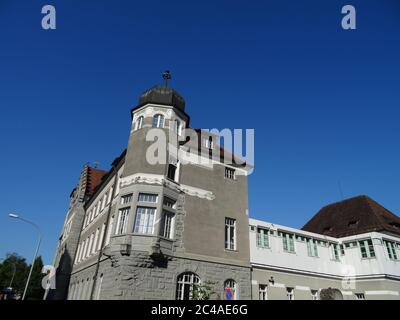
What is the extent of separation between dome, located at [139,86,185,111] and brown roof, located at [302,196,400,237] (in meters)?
21.0

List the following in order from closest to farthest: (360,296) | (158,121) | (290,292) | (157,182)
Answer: (157,182), (158,121), (290,292), (360,296)

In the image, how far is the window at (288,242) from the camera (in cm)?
2452

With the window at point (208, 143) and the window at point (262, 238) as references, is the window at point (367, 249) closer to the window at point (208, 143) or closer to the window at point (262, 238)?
the window at point (262, 238)

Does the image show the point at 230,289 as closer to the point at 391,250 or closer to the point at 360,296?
the point at 360,296

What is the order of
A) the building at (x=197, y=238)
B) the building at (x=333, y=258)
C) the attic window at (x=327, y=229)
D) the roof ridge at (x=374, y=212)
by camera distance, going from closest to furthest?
the building at (x=197, y=238) → the building at (x=333, y=258) → the roof ridge at (x=374, y=212) → the attic window at (x=327, y=229)

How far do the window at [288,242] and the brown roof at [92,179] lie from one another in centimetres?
2484

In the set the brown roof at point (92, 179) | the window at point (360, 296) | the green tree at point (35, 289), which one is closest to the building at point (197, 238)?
the window at point (360, 296)

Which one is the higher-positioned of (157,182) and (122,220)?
(157,182)

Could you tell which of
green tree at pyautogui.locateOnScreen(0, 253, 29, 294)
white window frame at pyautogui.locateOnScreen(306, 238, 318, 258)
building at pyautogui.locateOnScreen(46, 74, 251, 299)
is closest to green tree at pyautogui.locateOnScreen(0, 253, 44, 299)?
green tree at pyautogui.locateOnScreen(0, 253, 29, 294)

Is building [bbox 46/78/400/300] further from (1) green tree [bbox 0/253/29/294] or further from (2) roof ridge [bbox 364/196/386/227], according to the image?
(1) green tree [bbox 0/253/29/294]

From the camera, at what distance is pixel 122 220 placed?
1830cm

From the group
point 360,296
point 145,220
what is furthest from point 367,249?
point 145,220

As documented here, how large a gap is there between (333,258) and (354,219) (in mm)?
5154
